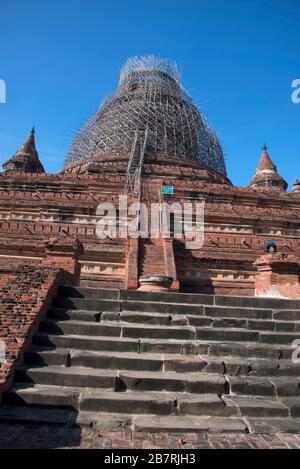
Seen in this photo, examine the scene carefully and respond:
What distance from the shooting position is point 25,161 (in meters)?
29.6

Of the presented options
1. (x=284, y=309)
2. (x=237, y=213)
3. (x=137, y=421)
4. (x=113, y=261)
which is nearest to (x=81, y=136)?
(x=237, y=213)

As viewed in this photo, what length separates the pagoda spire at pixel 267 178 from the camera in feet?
94.4

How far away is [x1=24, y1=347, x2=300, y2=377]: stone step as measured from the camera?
5.04 metres

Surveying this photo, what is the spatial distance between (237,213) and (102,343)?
42.9 ft

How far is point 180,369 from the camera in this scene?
200 inches

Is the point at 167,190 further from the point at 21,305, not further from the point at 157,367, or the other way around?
the point at 157,367

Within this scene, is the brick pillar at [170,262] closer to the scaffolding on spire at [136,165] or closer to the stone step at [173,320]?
the stone step at [173,320]

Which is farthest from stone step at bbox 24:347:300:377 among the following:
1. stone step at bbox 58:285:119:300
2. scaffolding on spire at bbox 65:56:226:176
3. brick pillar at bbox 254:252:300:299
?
scaffolding on spire at bbox 65:56:226:176

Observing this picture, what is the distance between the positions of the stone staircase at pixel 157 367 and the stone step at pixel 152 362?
0.01 meters

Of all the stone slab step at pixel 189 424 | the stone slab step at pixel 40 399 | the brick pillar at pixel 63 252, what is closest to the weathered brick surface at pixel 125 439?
the stone slab step at pixel 189 424

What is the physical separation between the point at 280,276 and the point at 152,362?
6.05 metres

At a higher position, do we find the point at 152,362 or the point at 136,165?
the point at 136,165

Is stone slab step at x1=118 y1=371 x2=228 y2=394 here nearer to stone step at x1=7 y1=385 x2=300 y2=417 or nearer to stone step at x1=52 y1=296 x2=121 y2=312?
stone step at x1=7 y1=385 x2=300 y2=417

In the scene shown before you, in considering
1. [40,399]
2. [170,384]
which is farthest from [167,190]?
[40,399]
